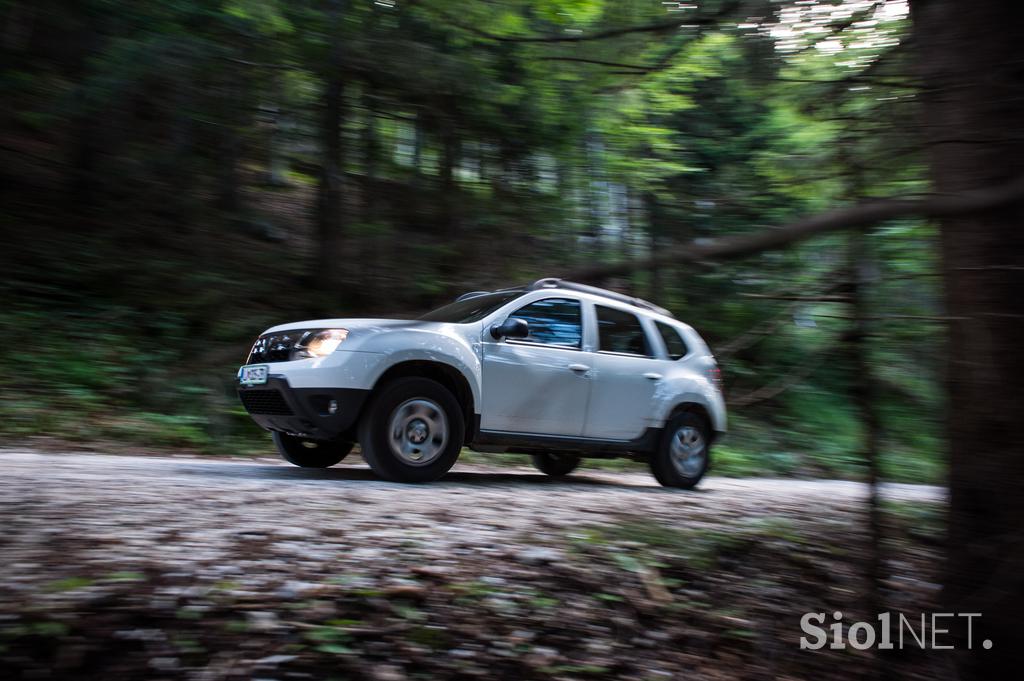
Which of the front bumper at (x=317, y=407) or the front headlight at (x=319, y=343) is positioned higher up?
the front headlight at (x=319, y=343)

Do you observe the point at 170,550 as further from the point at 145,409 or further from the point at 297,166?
the point at 297,166

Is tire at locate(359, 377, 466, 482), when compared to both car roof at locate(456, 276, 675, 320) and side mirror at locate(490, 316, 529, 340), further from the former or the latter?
car roof at locate(456, 276, 675, 320)

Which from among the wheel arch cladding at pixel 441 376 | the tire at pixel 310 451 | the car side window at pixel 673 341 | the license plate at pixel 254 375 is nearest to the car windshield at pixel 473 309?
the wheel arch cladding at pixel 441 376

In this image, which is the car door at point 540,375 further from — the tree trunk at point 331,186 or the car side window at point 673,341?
the tree trunk at point 331,186

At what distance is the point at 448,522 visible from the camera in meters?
5.26

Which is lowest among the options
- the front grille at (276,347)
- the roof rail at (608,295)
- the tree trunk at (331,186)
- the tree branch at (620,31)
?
the front grille at (276,347)

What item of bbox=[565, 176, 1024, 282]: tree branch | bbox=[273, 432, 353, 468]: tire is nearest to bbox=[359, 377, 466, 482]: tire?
bbox=[273, 432, 353, 468]: tire

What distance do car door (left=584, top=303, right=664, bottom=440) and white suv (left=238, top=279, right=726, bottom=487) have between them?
13mm

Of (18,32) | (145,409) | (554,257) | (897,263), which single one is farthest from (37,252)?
(897,263)

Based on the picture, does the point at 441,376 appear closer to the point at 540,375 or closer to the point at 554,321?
the point at 540,375

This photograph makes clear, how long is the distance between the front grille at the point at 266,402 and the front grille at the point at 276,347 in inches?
11.5

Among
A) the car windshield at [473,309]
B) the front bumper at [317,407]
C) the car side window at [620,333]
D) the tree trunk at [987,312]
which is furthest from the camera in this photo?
the car side window at [620,333]

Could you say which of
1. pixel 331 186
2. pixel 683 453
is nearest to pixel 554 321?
pixel 683 453

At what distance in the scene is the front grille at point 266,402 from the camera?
22.4ft
